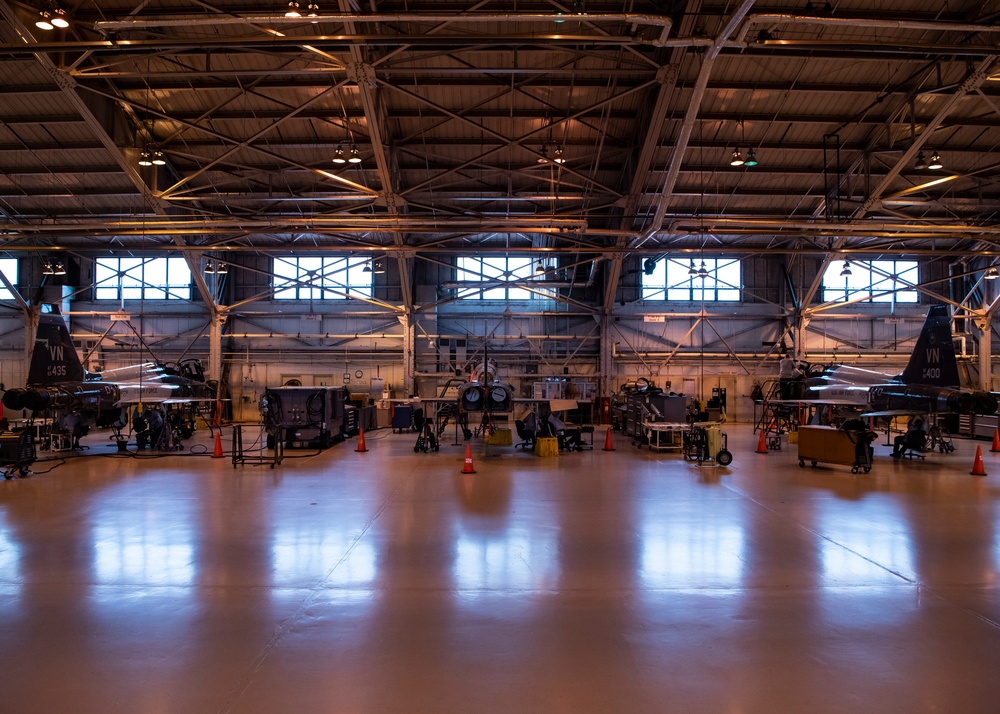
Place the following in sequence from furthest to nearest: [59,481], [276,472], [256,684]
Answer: [276,472], [59,481], [256,684]

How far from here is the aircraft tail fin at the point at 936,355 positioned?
49.0 feet

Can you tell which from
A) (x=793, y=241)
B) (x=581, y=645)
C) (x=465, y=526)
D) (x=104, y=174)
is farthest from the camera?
(x=793, y=241)

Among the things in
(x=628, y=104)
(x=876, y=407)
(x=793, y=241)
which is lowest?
(x=876, y=407)

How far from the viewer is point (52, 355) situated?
1534 cm

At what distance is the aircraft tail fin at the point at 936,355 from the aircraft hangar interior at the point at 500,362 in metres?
0.12

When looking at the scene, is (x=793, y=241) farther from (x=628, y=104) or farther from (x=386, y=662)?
(x=386, y=662)

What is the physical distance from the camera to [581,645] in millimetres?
4824

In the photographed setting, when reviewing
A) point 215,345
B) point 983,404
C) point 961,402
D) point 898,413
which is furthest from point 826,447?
point 215,345

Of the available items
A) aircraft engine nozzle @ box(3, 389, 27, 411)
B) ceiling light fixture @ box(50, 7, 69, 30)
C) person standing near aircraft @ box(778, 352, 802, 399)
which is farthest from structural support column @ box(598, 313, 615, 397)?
ceiling light fixture @ box(50, 7, 69, 30)

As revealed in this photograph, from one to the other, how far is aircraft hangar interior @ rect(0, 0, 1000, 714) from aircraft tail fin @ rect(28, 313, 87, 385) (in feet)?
0.31

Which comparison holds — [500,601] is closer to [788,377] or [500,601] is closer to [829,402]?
[829,402]

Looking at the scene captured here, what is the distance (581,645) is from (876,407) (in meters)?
16.6

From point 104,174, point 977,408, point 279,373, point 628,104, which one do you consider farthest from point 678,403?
point 104,174

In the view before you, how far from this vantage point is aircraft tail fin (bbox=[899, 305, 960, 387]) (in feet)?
49.0
